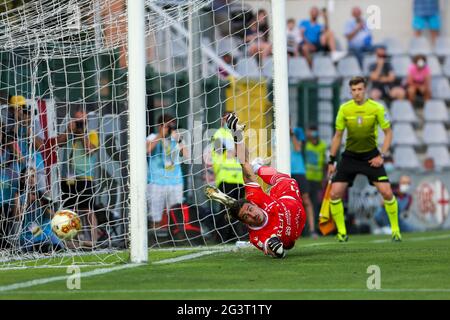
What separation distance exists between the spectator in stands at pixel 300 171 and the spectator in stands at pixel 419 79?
4.82 metres

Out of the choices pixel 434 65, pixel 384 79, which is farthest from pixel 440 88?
pixel 384 79

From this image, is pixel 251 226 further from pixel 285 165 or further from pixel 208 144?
pixel 208 144

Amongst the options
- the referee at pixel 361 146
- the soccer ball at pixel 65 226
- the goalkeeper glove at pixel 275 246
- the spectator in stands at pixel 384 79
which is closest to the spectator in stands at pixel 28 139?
the soccer ball at pixel 65 226

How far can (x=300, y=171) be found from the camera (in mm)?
19156

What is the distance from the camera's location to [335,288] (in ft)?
27.3

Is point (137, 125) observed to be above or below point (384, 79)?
below

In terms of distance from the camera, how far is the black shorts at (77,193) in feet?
42.7

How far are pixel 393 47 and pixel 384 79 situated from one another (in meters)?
1.29

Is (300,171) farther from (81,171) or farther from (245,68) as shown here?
(81,171)

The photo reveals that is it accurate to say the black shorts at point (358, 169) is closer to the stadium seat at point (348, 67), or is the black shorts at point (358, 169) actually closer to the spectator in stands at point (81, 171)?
the spectator in stands at point (81, 171)

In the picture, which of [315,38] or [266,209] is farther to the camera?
[315,38]
